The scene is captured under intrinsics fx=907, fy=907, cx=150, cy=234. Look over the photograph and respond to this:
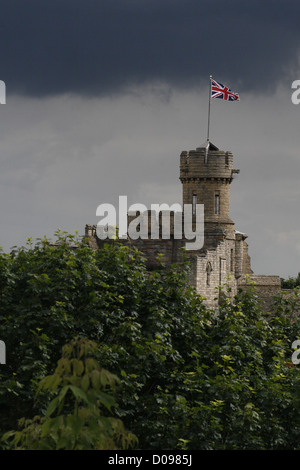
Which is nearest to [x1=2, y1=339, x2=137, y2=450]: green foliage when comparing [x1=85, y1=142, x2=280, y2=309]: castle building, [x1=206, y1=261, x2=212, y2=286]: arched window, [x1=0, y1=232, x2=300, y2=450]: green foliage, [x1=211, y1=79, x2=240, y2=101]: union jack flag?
[x1=0, y1=232, x2=300, y2=450]: green foliage

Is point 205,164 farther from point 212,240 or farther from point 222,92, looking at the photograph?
point 212,240

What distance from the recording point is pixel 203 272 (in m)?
47.3

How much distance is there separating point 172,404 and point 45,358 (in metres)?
3.28

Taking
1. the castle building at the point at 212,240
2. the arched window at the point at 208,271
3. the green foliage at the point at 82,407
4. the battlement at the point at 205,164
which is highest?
the battlement at the point at 205,164

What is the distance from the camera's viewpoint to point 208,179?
7069cm

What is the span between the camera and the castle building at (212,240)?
165 ft

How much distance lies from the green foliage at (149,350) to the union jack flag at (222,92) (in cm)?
4144

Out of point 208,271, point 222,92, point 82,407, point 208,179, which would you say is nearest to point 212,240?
point 208,271

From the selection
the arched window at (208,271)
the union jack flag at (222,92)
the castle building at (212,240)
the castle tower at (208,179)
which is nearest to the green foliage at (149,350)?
the castle building at (212,240)

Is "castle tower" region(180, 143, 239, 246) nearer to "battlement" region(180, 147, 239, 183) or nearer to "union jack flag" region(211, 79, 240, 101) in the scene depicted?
"battlement" region(180, 147, 239, 183)

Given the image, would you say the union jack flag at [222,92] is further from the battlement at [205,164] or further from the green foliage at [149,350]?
the green foliage at [149,350]

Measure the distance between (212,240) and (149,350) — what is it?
3273cm

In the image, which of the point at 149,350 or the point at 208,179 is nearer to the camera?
the point at 149,350
